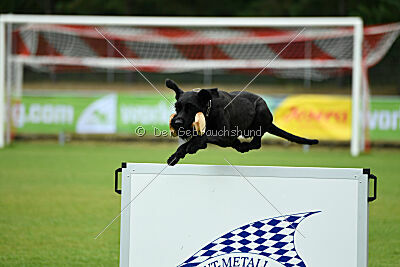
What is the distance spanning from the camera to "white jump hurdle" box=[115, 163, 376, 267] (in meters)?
4.05

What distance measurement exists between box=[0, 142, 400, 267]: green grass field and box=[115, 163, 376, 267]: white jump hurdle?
234 centimetres

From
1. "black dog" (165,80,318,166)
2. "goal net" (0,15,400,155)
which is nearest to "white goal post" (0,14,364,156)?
"goal net" (0,15,400,155)

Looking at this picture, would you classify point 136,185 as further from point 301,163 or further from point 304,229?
point 301,163

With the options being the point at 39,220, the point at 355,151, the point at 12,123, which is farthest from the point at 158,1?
the point at 39,220

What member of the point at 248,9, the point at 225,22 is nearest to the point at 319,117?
the point at 225,22

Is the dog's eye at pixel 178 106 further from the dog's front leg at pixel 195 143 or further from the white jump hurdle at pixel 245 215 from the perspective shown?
the white jump hurdle at pixel 245 215

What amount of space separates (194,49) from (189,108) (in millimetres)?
17533

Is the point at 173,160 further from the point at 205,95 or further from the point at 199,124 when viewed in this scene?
the point at 205,95

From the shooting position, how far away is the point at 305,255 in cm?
407

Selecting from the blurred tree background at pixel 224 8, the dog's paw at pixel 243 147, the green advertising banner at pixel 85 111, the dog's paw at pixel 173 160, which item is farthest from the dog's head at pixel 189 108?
the blurred tree background at pixel 224 8

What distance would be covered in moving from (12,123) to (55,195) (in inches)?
359

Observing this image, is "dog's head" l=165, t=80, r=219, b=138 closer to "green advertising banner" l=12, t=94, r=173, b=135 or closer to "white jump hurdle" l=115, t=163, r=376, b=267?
"white jump hurdle" l=115, t=163, r=376, b=267

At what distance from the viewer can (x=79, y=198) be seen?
414 inches

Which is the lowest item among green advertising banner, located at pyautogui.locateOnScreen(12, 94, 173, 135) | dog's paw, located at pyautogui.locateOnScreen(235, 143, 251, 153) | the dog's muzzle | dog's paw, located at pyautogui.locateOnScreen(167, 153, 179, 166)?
dog's paw, located at pyautogui.locateOnScreen(167, 153, 179, 166)
